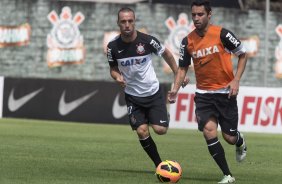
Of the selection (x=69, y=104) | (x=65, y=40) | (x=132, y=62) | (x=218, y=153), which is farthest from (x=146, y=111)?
(x=65, y=40)

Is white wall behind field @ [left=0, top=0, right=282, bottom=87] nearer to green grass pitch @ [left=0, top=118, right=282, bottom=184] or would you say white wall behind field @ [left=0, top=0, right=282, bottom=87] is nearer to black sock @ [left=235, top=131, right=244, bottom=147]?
green grass pitch @ [left=0, top=118, right=282, bottom=184]

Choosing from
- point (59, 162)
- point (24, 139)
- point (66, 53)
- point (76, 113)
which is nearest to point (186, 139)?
point (24, 139)

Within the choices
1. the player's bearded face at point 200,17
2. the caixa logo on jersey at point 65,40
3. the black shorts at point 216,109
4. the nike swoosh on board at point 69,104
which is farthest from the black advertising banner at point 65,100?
the caixa logo on jersey at point 65,40

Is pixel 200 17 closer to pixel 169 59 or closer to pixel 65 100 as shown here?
pixel 169 59

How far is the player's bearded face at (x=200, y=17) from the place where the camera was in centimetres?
1316

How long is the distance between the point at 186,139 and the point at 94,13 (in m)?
26.2

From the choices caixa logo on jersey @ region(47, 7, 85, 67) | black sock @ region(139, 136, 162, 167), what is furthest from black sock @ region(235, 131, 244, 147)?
caixa logo on jersey @ region(47, 7, 85, 67)

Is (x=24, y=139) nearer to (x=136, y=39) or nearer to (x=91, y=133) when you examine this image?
(x=91, y=133)

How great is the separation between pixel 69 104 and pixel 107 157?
42.1 ft

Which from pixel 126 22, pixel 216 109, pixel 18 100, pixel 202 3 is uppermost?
pixel 202 3

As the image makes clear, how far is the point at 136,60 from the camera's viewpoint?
14.6 meters

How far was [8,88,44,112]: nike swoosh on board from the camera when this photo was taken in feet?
101

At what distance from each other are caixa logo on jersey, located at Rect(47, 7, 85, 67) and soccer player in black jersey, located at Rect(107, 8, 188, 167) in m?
34.8

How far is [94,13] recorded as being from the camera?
164ft
